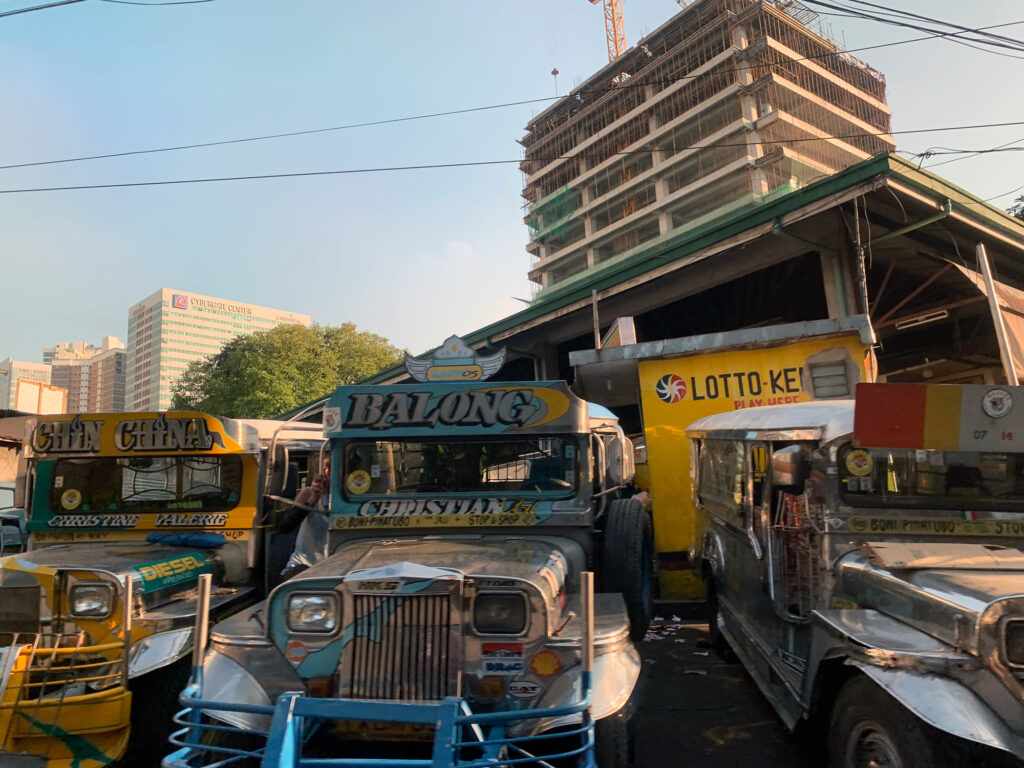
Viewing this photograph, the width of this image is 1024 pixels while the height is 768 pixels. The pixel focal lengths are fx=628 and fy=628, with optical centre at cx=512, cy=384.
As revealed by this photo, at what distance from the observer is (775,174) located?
54.7 meters

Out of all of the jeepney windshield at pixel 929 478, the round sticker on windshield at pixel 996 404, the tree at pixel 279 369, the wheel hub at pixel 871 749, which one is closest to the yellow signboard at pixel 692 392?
the jeepney windshield at pixel 929 478

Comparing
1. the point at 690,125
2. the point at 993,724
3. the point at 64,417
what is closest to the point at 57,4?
the point at 64,417

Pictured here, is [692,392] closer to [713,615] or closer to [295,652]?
[713,615]

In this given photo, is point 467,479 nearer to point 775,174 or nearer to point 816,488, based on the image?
point 816,488

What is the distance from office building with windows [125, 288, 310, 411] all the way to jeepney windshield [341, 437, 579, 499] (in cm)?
10154

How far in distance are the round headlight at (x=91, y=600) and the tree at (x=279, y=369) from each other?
24.2 metres

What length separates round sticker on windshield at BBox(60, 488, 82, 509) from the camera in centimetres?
564

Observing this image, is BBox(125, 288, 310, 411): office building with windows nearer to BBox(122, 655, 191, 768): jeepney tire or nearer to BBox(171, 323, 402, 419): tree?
BBox(171, 323, 402, 419): tree

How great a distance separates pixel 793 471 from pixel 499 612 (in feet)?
6.70

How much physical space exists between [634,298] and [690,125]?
54869 millimetres

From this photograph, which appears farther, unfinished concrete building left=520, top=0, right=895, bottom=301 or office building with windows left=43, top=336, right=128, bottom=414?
office building with windows left=43, top=336, right=128, bottom=414

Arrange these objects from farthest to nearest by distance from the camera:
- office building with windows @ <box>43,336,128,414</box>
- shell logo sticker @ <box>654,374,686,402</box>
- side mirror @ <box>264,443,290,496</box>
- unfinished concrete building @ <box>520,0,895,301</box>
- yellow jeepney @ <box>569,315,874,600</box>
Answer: office building with windows @ <box>43,336,128,414</box> < unfinished concrete building @ <box>520,0,895,301</box> < shell logo sticker @ <box>654,374,686,402</box> < yellow jeepney @ <box>569,315,874,600</box> < side mirror @ <box>264,443,290,496</box>

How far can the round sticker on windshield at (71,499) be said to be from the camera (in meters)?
5.64

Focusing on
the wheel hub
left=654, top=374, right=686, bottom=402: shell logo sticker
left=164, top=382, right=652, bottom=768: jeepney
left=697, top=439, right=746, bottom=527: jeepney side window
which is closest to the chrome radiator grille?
left=164, top=382, right=652, bottom=768: jeepney
